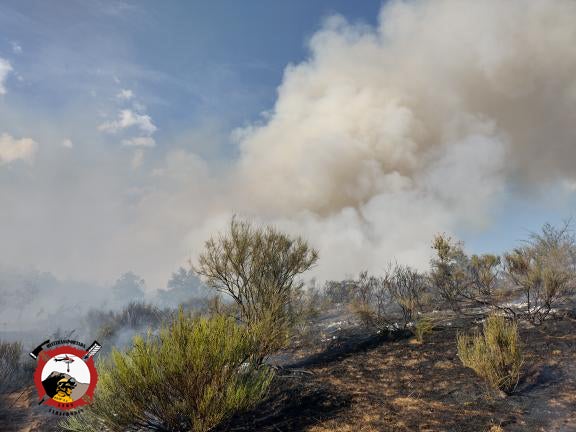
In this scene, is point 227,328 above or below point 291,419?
above

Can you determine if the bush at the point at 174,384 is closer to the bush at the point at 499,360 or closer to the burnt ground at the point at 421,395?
the burnt ground at the point at 421,395

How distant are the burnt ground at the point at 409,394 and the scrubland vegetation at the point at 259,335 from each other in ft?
0.78

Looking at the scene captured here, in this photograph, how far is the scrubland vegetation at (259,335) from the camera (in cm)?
530

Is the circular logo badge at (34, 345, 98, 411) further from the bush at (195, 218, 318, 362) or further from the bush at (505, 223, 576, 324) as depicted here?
the bush at (505, 223, 576, 324)

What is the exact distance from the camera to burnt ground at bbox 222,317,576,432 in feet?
19.5

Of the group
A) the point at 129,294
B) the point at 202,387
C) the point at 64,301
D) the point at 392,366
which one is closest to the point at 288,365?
the point at 392,366

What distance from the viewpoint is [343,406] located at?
23.0 ft

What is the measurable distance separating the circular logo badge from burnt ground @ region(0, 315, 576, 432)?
8.96ft

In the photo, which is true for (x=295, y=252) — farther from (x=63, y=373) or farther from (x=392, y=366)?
(x=63, y=373)

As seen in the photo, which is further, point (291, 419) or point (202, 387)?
point (291, 419)

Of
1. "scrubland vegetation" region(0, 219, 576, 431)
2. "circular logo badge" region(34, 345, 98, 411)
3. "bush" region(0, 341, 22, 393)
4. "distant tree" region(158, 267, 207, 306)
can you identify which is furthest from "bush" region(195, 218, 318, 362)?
"distant tree" region(158, 267, 207, 306)

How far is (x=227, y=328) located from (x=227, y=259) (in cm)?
604

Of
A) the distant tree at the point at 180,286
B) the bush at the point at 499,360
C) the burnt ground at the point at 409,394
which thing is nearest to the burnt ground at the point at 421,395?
the burnt ground at the point at 409,394

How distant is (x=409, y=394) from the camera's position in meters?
7.52
